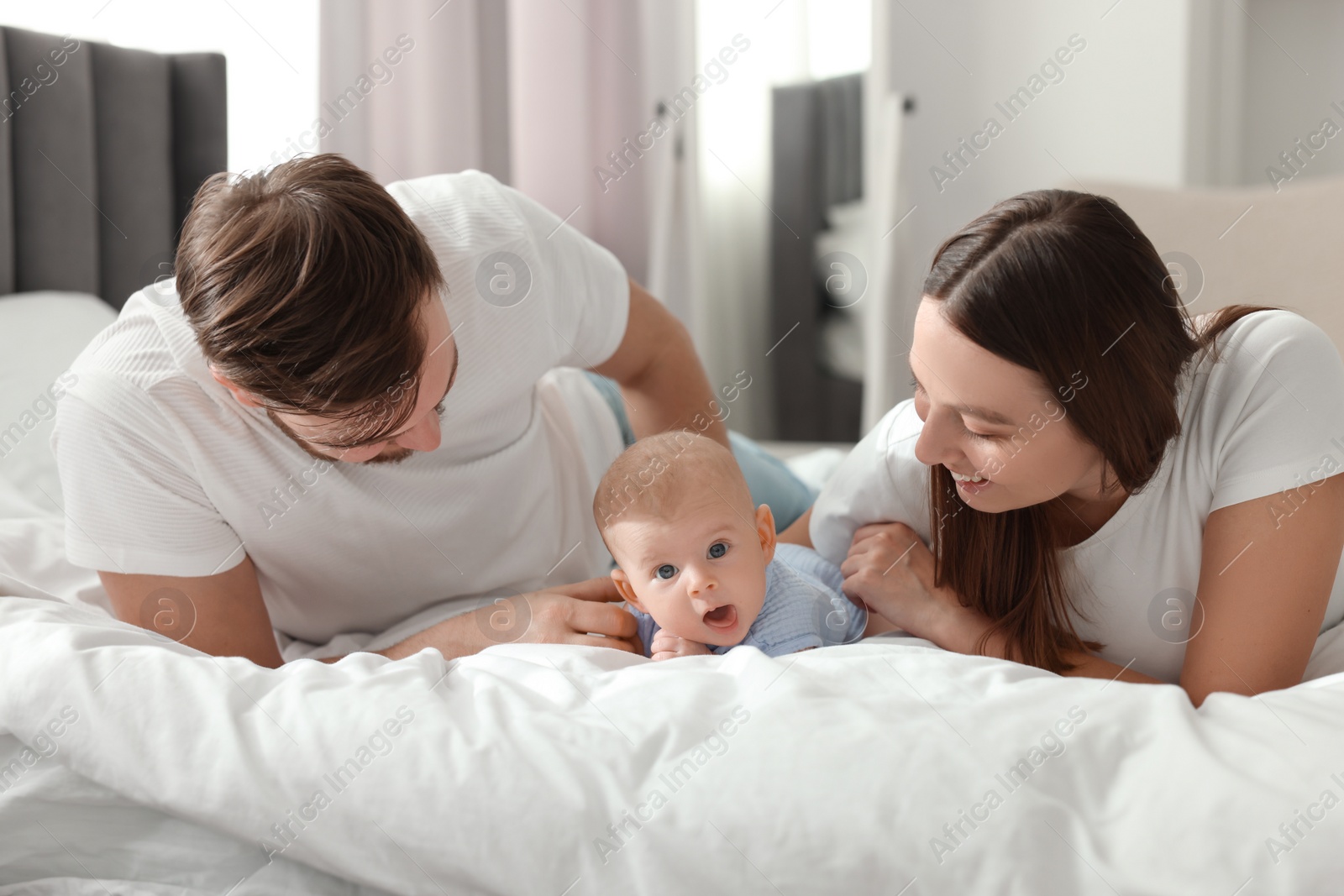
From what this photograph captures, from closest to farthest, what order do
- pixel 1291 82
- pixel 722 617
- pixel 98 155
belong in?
1. pixel 722 617
2. pixel 98 155
3. pixel 1291 82

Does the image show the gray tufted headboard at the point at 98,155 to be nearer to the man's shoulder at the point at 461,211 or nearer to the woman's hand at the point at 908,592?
the man's shoulder at the point at 461,211

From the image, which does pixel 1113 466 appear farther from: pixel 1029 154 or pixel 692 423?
pixel 1029 154

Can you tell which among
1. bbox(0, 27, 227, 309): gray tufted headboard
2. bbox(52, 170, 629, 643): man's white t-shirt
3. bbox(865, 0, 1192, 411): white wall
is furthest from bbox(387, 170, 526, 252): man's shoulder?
bbox(865, 0, 1192, 411): white wall

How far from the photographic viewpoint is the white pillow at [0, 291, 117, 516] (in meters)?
1.49

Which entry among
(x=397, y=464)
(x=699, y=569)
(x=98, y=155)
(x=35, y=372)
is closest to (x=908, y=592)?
(x=699, y=569)

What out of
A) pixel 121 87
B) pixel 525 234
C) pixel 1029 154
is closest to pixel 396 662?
pixel 525 234

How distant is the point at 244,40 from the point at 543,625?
1669 millimetres

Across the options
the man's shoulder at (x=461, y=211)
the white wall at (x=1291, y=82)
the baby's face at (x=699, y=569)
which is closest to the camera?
the baby's face at (x=699, y=569)

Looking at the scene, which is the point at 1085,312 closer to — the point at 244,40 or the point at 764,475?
the point at 764,475

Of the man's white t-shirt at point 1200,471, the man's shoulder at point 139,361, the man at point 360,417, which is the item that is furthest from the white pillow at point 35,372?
the man's white t-shirt at point 1200,471

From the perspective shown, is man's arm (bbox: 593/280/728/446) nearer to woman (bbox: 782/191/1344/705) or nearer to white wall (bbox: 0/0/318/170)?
woman (bbox: 782/191/1344/705)

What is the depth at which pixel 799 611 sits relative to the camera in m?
1.04

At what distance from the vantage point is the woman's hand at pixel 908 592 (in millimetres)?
1029

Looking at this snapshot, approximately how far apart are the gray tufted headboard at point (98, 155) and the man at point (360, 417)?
92 centimetres
